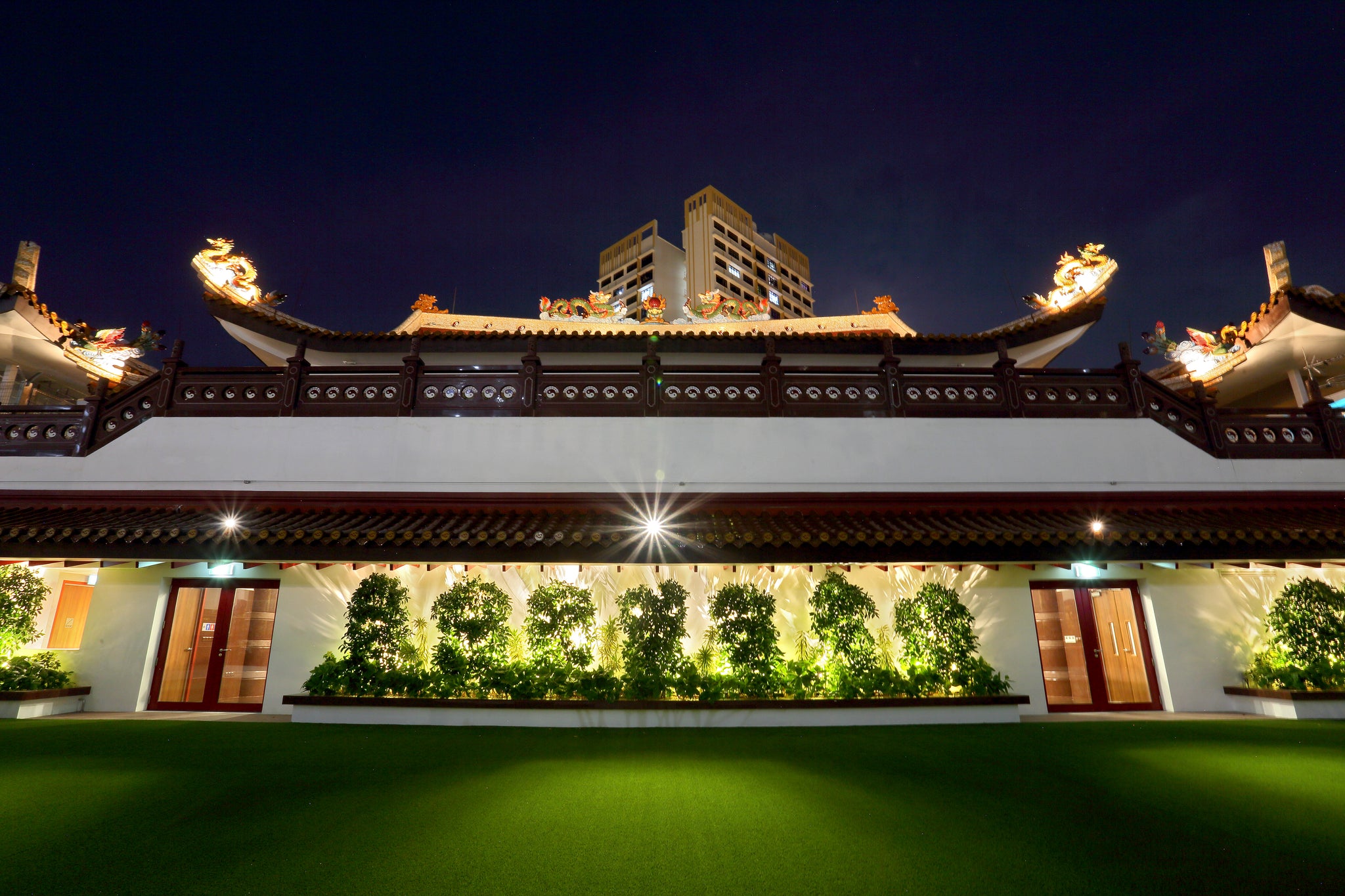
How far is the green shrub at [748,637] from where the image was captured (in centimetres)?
706

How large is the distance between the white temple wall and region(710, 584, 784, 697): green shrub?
1.43 meters

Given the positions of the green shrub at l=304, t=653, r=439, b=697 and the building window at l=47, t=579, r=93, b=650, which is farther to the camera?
the building window at l=47, t=579, r=93, b=650

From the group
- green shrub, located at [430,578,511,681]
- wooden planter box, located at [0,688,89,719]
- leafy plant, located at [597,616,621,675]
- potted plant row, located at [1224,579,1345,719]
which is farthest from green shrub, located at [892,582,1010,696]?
wooden planter box, located at [0,688,89,719]

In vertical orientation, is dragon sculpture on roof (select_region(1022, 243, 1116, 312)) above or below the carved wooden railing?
above

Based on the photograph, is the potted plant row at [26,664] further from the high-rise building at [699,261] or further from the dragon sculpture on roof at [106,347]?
the high-rise building at [699,261]

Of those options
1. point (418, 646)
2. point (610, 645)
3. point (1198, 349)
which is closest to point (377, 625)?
point (418, 646)

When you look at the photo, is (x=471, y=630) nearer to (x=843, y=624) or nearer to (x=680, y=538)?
(x=680, y=538)

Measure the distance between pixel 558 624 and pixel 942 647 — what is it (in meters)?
4.53

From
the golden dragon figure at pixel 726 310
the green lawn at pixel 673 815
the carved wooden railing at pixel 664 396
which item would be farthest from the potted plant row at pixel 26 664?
the golden dragon figure at pixel 726 310

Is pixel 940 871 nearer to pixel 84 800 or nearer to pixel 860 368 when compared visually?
pixel 84 800

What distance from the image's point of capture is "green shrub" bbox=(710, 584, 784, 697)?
7062 mm

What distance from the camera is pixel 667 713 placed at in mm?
6820

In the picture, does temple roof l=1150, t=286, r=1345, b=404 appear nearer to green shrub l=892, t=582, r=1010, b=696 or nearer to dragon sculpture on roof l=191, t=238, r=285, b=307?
green shrub l=892, t=582, r=1010, b=696

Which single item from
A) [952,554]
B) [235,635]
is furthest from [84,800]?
[952,554]
